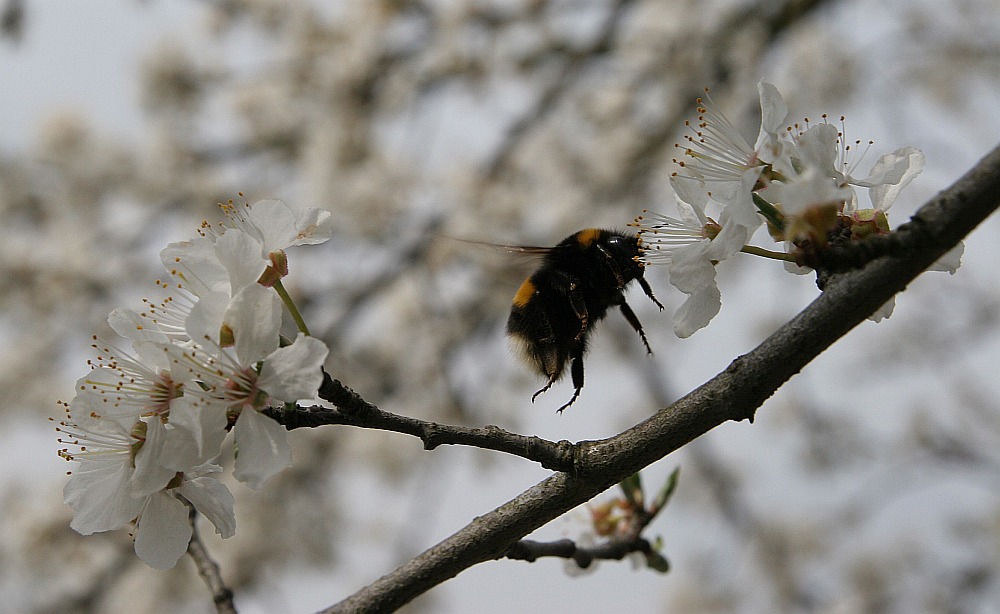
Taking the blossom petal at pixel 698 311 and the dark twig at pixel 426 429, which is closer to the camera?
the dark twig at pixel 426 429

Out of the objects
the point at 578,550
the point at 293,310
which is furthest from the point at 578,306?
the point at 293,310

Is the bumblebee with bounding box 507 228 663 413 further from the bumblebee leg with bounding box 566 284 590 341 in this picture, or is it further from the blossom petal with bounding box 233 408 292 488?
the blossom petal with bounding box 233 408 292 488

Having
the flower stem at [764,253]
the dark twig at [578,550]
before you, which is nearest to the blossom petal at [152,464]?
the dark twig at [578,550]

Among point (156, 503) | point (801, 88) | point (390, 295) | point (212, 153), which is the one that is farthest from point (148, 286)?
point (156, 503)

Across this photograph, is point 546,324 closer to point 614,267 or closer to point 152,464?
point 614,267

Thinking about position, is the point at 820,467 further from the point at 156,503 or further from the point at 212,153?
the point at 156,503

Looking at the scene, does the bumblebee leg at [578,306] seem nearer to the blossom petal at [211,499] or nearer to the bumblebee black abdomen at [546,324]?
the bumblebee black abdomen at [546,324]
